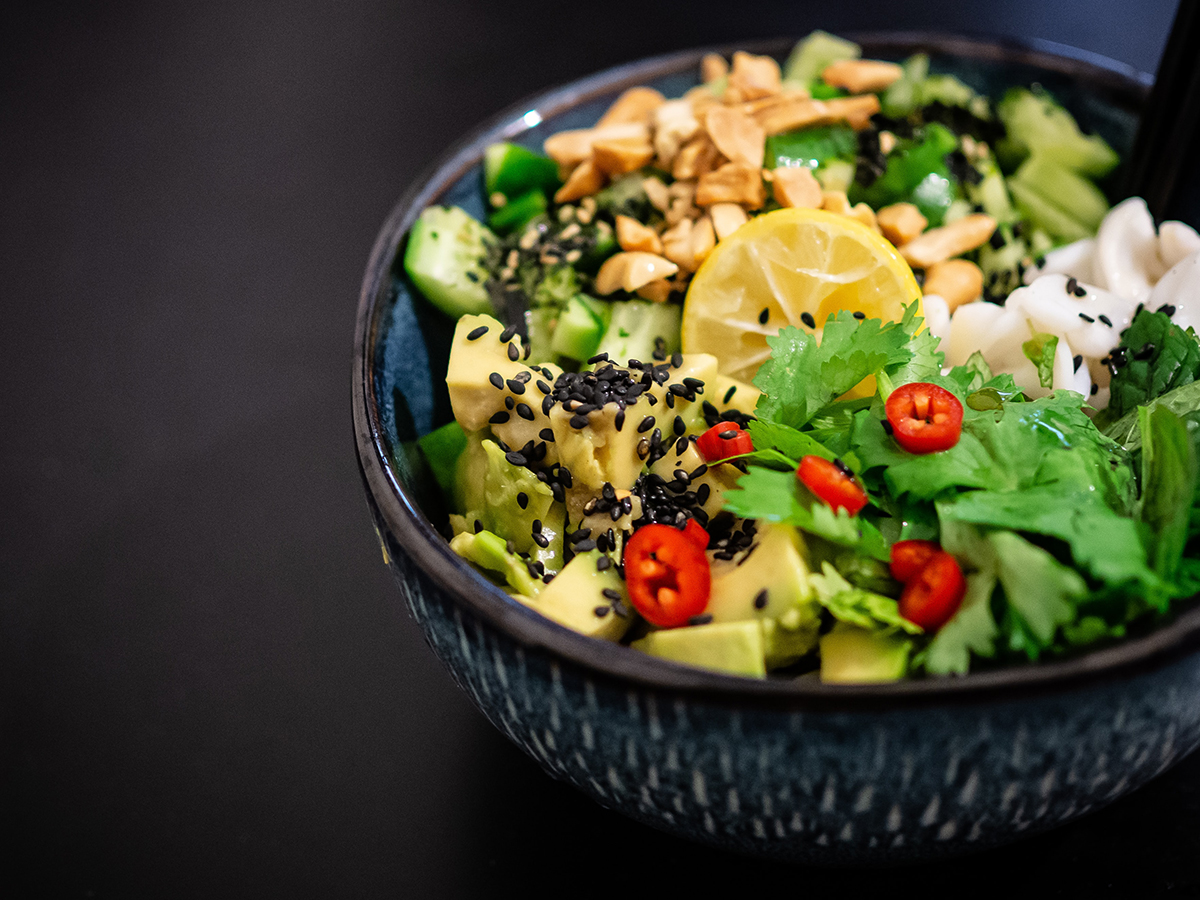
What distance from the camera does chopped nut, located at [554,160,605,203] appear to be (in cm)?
169

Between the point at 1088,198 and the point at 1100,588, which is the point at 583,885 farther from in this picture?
the point at 1088,198

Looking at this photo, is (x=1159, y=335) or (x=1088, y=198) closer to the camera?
(x=1159, y=335)

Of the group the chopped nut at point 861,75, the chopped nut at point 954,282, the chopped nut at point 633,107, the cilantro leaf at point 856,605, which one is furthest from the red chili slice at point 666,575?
the chopped nut at point 861,75

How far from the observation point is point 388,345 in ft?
4.65

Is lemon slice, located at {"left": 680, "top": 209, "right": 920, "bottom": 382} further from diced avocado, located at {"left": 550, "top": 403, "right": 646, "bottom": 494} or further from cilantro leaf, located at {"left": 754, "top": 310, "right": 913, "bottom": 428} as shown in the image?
diced avocado, located at {"left": 550, "top": 403, "right": 646, "bottom": 494}

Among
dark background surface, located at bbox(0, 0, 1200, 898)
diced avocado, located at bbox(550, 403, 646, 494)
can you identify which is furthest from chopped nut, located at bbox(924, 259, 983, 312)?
dark background surface, located at bbox(0, 0, 1200, 898)

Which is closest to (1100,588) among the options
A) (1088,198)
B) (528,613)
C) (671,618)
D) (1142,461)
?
(1142,461)

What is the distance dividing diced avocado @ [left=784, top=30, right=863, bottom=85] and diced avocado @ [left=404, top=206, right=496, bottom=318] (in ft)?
2.45

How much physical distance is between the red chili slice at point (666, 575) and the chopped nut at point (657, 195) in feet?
2.40

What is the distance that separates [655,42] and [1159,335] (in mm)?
1917

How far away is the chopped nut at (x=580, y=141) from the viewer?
1.69 metres

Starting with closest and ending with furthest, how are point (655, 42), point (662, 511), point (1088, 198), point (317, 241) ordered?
point (662, 511) → point (1088, 198) → point (317, 241) → point (655, 42)

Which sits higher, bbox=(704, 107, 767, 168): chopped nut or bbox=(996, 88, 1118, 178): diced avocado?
bbox=(996, 88, 1118, 178): diced avocado

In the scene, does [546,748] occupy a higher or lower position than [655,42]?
lower
